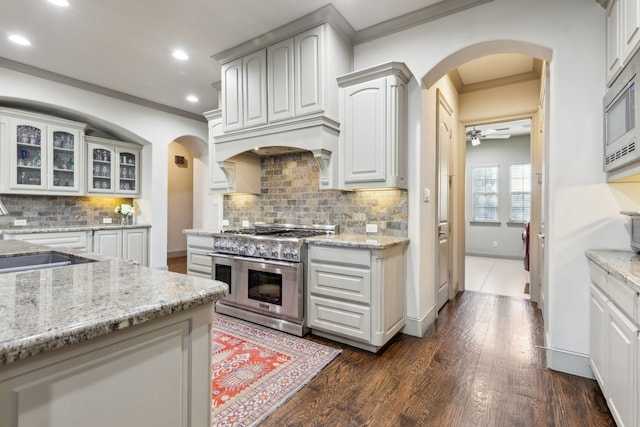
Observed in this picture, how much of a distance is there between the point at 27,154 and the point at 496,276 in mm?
7211

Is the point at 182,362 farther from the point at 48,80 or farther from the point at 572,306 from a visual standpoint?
the point at 48,80

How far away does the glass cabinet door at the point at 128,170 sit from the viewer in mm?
5129

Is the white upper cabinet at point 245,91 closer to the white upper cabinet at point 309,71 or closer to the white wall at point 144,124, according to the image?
the white upper cabinet at point 309,71

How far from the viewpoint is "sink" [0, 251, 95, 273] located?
1648 mm

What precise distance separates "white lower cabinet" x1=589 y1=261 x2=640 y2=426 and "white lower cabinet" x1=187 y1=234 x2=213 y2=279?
3.40m

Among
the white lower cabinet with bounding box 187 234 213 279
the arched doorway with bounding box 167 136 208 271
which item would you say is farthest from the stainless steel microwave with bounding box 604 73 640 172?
the arched doorway with bounding box 167 136 208 271

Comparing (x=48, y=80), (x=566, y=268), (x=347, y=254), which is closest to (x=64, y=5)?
(x=48, y=80)

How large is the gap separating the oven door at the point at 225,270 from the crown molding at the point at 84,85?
126 inches

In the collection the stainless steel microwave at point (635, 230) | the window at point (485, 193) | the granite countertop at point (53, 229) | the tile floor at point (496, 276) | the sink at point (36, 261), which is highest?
the window at point (485, 193)

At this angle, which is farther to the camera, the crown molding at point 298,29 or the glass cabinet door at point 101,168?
the glass cabinet door at point 101,168

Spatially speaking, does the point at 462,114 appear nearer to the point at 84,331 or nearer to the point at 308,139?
the point at 308,139

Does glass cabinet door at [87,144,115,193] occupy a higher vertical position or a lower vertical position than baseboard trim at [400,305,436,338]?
higher

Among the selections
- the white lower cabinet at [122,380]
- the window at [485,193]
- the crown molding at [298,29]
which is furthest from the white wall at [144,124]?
the window at [485,193]

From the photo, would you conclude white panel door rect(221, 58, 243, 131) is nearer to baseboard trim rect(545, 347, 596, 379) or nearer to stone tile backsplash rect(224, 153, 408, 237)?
stone tile backsplash rect(224, 153, 408, 237)
